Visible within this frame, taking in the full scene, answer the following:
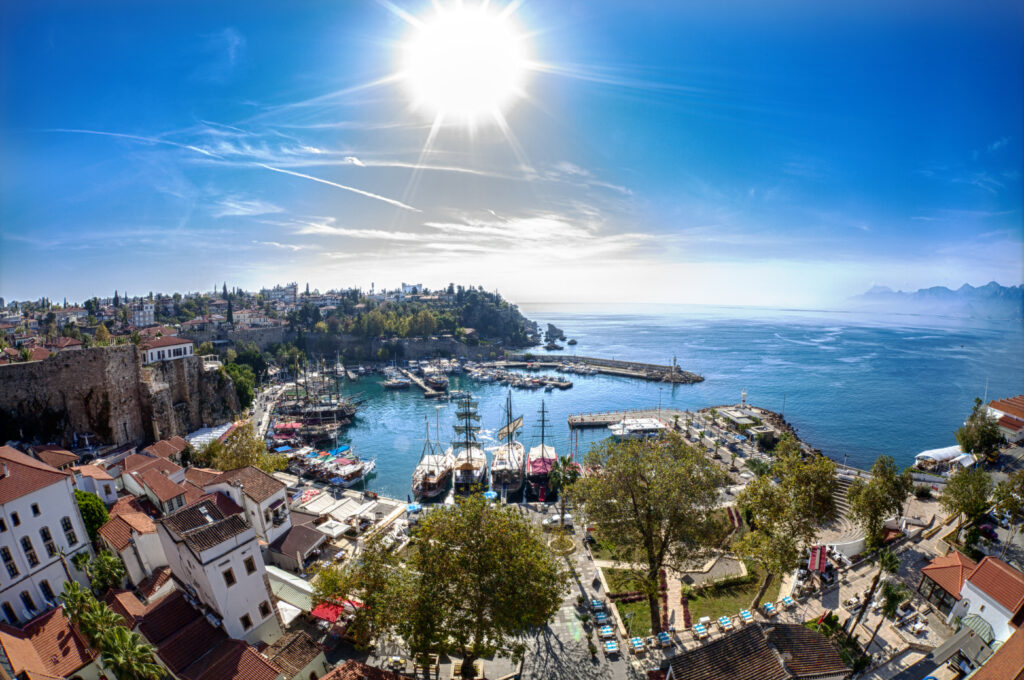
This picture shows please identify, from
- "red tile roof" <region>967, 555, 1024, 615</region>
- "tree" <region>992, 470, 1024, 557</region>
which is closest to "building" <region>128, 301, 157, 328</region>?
"red tile roof" <region>967, 555, 1024, 615</region>

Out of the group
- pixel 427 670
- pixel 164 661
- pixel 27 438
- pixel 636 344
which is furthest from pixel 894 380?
pixel 27 438

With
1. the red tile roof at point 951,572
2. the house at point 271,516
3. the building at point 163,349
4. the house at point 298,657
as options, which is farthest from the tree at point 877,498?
the building at point 163,349

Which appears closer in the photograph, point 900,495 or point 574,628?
point 574,628

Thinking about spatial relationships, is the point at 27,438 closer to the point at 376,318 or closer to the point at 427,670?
the point at 427,670

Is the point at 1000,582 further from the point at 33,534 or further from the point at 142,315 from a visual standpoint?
the point at 142,315

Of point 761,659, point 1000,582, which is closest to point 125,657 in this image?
point 761,659

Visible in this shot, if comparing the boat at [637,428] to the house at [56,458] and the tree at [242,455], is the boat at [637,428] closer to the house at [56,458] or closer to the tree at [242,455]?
the tree at [242,455]

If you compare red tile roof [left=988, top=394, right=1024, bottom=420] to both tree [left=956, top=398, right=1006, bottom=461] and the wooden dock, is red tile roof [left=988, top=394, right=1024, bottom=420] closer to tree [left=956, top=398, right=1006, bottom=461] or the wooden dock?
tree [left=956, top=398, right=1006, bottom=461]
